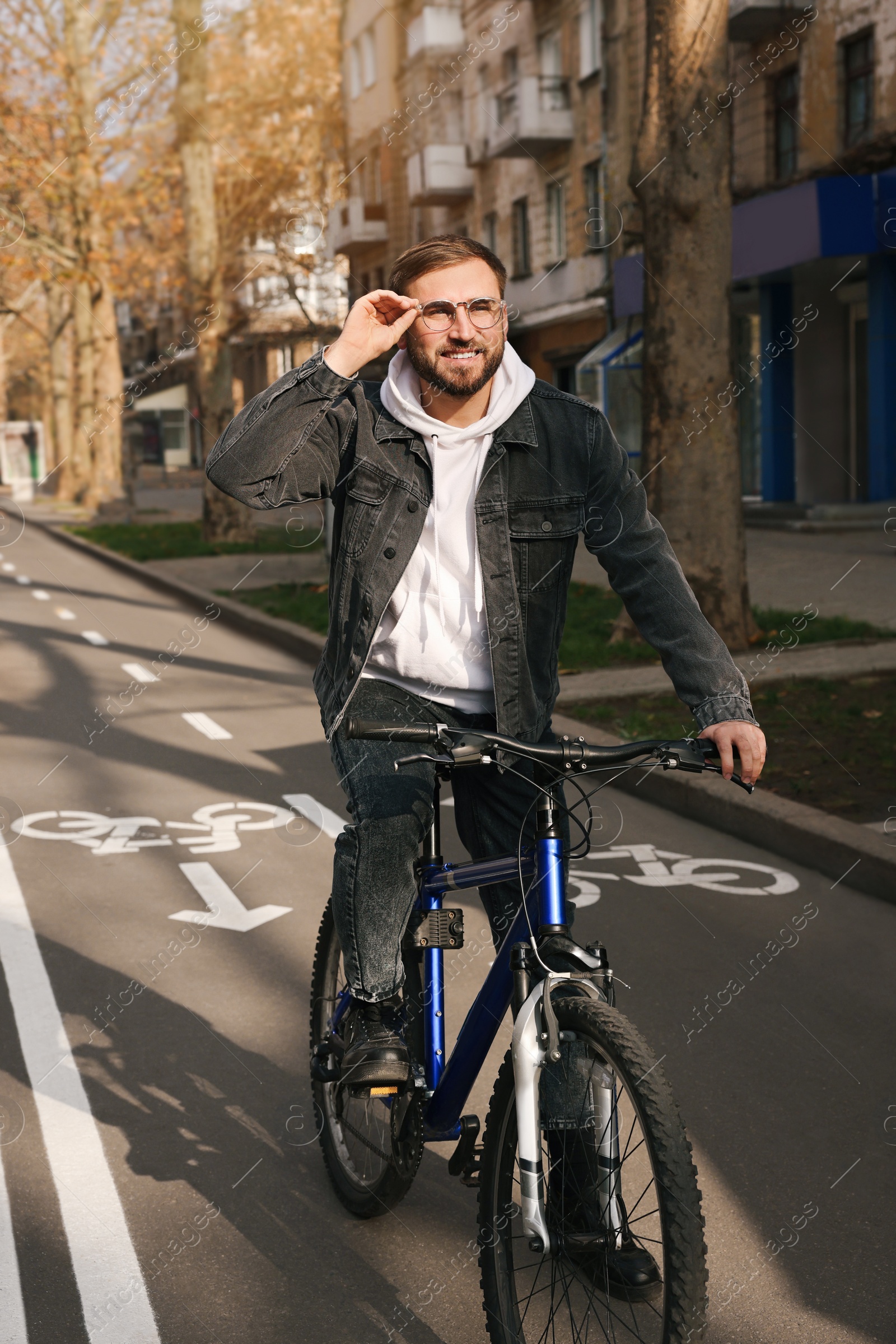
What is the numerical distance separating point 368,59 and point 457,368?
157 ft

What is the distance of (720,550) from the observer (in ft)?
36.3

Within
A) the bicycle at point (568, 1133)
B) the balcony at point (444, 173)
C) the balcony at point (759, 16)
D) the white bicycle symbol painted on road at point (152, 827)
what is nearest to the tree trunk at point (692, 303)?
the white bicycle symbol painted on road at point (152, 827)

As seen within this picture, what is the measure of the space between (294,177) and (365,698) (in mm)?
35468

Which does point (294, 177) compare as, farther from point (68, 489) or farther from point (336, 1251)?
point (336, 1251)

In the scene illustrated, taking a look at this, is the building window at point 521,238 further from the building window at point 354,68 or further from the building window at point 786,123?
the building window at point 354,68

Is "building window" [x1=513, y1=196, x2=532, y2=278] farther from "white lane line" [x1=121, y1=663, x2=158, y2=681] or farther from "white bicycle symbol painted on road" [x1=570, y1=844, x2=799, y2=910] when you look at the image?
"white bicycle symbol painted on road" [x1=570, y1=844, x2=799, y2=910]

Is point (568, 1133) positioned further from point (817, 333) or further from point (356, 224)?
point (356, 224)

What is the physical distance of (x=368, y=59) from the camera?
47156mm

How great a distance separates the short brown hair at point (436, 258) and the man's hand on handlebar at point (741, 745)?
969 millimetres

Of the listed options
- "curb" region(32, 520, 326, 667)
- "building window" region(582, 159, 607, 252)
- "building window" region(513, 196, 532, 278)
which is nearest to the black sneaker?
"curb" region(32, 520, 326, 667)

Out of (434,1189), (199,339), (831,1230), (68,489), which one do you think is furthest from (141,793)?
(68,489)

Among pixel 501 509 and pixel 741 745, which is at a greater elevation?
pixel 501 509

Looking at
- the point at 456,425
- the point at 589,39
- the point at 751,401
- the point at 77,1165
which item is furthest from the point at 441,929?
the point at 589,39

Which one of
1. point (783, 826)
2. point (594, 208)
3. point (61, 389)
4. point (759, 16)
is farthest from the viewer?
point (61, 389)
